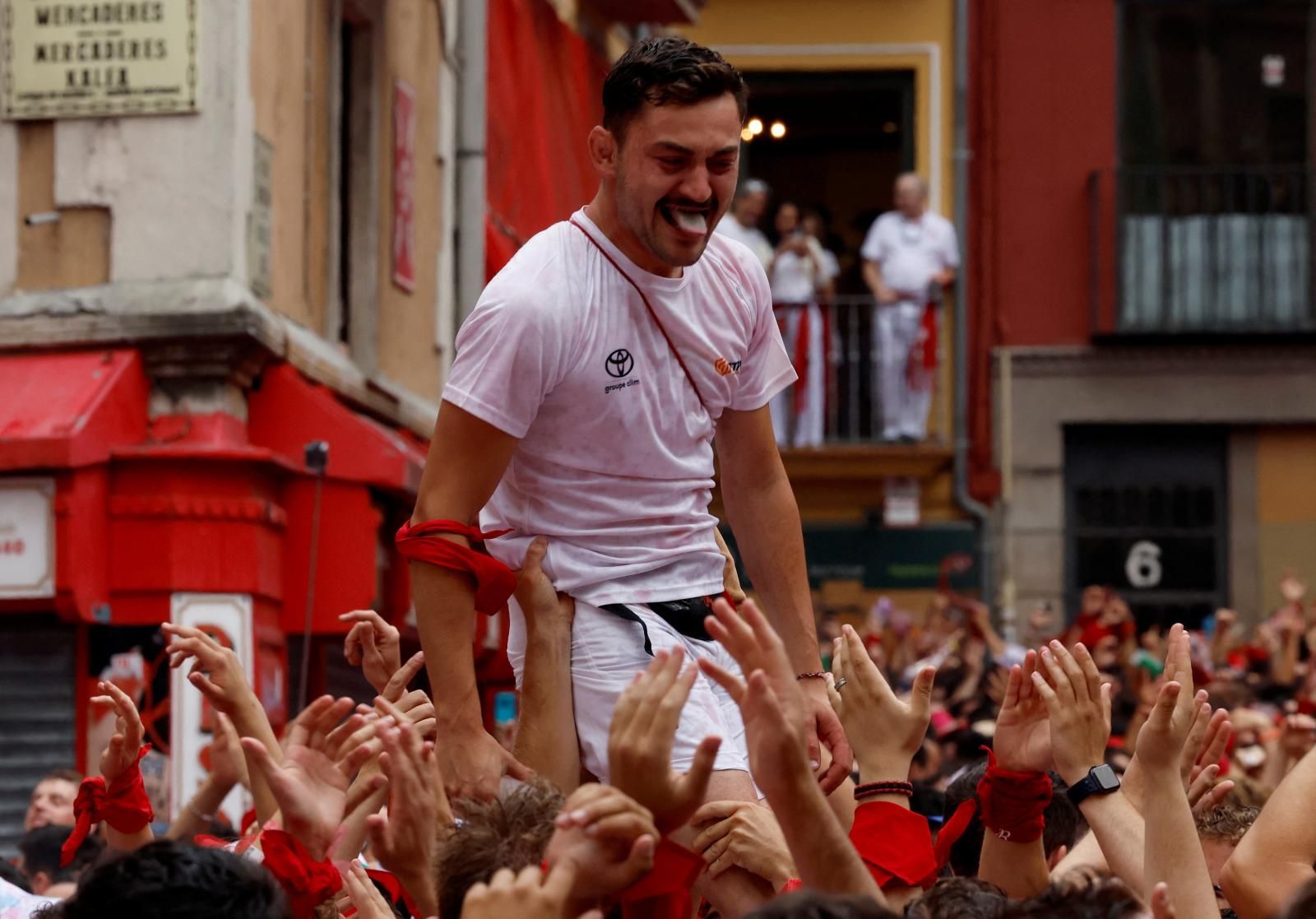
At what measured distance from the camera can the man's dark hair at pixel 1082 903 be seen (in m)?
3.78

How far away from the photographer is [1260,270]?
21.6 metres

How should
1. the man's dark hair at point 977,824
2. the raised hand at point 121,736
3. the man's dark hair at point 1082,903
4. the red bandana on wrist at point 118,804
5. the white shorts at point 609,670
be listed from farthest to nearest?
the man's dark hair at point 977,824, the red bandana on wrist at point 118,804, the raised hand at point 121,736, the white shorts at point 609,670, the man's dark hair at point 1082,903

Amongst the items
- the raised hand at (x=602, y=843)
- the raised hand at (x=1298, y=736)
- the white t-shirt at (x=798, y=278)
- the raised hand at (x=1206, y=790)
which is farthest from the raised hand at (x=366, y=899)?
the white t-shirt at (x=798, y=278)

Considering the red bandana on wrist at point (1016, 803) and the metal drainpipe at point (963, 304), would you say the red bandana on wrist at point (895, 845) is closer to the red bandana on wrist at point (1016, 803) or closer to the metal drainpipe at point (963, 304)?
the red bandana on wrist at point (1016, 803)

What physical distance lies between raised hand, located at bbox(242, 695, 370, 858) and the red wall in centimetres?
1743

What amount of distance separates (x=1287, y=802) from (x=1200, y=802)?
133cm

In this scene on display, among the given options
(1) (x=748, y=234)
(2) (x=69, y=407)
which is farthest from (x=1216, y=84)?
(2) (x=69, y=407)

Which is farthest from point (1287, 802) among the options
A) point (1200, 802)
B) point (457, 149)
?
point (457, 149)

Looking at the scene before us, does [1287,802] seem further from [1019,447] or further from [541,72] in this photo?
[1019,447]

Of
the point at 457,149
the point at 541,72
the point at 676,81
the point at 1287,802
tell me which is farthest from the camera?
the point at 541,72

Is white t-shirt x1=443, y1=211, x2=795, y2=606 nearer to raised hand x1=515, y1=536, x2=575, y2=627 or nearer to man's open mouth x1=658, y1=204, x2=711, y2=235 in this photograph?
raised hand x1=515, y1=536, x2=575, y2=627

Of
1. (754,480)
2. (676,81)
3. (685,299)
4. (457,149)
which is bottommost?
(754,480)

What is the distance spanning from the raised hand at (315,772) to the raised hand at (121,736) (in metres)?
0.88

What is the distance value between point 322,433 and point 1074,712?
8.46m
